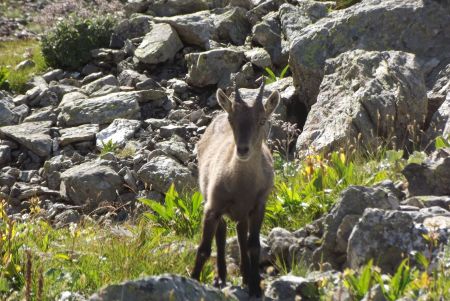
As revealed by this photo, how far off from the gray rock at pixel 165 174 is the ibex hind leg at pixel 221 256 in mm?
4284

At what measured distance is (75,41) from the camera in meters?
17.4

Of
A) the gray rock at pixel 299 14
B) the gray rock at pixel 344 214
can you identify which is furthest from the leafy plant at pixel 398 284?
the gray rock at pixel 299 14

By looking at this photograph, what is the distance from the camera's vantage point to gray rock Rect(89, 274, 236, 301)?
492 centimetres

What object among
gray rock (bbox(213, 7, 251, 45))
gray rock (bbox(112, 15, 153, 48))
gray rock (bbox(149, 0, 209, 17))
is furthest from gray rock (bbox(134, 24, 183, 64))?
gray rock (bbox(149, 0, 209, 17))

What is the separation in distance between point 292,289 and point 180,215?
287 centimetres

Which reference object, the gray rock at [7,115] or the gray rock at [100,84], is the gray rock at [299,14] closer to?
the gray rock at [100,84]

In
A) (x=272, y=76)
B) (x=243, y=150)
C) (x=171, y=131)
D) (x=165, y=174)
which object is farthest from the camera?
(x=272, y=76)

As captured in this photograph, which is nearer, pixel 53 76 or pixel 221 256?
pixel 221 256

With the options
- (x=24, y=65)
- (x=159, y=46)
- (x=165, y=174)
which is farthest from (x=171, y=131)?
(x=24, y=65)

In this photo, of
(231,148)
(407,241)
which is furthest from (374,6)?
(407,241)

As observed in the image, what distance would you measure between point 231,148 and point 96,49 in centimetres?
1081

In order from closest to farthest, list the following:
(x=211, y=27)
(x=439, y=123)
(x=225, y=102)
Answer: (x=225, y=102)
(x=439, y=123)
(x=211, y=27)

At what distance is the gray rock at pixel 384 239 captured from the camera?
243 inches

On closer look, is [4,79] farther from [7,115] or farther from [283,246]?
[283,246]
